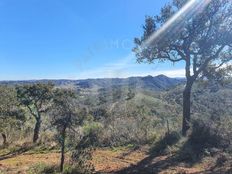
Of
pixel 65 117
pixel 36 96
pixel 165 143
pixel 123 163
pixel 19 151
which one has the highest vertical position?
pixel 36 96

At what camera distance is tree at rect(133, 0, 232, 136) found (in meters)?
18.7

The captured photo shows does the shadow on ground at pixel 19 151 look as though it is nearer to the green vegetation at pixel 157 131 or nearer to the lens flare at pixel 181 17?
the green vegetation at pixel 157 131

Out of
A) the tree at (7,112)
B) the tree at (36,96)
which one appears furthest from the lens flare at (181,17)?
the tree at (36,96)

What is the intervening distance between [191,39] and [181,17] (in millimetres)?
1286

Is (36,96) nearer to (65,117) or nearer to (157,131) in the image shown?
(157,131)

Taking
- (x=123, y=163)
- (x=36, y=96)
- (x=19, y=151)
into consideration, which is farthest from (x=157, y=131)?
(x=36, y=96)

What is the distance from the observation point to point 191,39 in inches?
758

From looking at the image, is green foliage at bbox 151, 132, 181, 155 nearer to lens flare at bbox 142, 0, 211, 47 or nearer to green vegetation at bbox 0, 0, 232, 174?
green vegetation at bbox 0, 0, 232, 174

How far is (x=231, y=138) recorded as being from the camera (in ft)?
51.6

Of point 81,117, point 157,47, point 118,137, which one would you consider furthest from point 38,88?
point 81,117

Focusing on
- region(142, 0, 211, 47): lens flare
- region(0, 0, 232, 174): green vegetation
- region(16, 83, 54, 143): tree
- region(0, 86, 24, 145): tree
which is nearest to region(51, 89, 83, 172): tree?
region(0, 0, 232, 174): green vegetation

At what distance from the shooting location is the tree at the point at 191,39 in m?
18.7

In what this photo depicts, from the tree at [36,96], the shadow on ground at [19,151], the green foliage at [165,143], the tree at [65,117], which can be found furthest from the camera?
the tree at [36,96]

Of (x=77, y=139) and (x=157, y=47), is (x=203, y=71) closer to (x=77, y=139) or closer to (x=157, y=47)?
(x=157, y=47)
